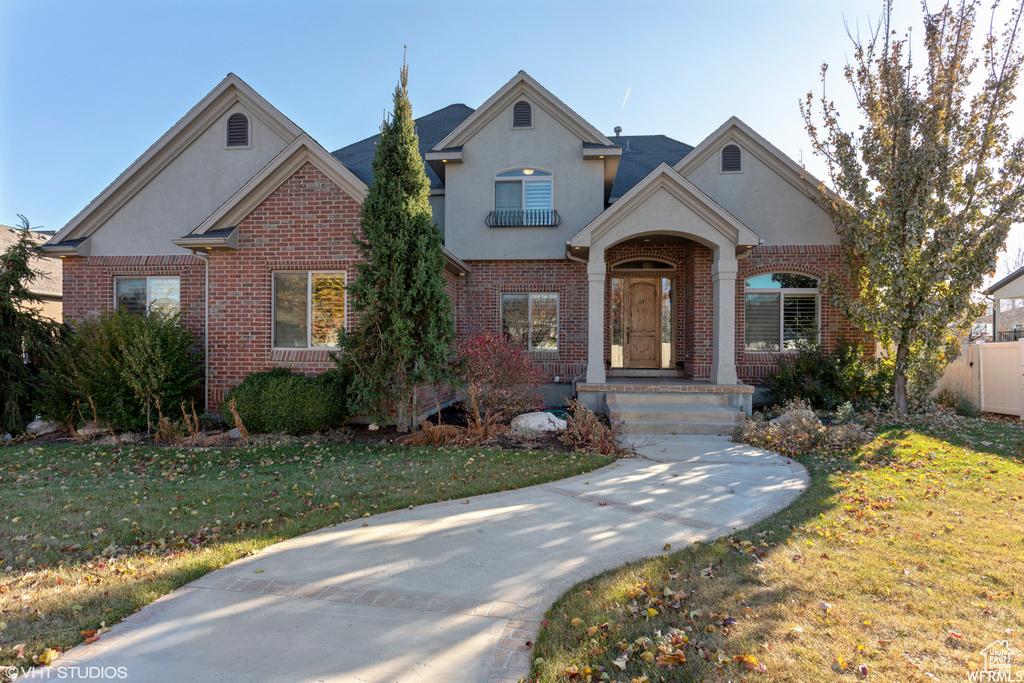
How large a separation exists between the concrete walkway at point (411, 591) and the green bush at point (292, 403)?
437cm

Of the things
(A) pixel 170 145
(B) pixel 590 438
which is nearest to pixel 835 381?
(B) pixel 590 438

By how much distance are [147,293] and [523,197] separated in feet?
28.2

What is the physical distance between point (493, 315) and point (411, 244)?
4678 millimetres

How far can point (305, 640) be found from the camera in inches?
104

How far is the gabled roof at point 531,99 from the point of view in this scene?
12.2m

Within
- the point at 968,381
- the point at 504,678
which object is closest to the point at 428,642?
the point at 504,678

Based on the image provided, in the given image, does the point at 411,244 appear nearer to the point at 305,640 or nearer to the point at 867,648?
the point at 305,640

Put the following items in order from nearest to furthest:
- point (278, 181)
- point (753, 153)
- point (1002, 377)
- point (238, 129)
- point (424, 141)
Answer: point (278, 181)
point (1002, 377)
point (238, 129)
point (753, 153)
point (424, 141)

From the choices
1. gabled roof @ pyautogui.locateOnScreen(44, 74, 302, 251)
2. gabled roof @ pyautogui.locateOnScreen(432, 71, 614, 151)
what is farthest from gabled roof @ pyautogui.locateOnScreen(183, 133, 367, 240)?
gabled roof @ pyautogui.locateOnScreen(432, 71, 614, 151)

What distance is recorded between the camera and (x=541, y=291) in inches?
501

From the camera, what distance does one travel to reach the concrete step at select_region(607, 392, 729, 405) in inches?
394

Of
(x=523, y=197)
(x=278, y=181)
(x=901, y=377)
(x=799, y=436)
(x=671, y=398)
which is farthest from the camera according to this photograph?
(x=523, y=197)

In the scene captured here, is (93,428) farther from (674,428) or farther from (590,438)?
(674,428)

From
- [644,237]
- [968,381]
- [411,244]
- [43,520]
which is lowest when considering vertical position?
[43,520]
